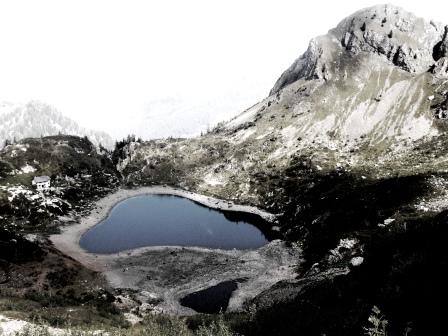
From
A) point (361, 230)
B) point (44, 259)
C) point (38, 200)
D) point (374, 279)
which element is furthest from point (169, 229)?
point (374, 279)

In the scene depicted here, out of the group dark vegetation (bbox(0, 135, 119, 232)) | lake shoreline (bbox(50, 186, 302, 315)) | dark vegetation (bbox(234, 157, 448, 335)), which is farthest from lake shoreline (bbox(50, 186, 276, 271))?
dark vegetation (bbox(234, 157, 448, 335))

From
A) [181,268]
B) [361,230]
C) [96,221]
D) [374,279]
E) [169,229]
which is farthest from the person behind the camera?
[96,221]

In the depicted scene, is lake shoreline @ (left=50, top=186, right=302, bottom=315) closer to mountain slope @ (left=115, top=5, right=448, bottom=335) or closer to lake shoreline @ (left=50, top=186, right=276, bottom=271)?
lake shoreline @ (left=50, top=186, right=276, bottom=271)

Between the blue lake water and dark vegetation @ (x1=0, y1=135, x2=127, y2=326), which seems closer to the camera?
dark vegetation @ (x1=0, y1=135, x2=127, y2=326)

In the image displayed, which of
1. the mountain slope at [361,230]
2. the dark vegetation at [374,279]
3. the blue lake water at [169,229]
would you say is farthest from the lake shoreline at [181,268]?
the dark vegetation at [374,279]

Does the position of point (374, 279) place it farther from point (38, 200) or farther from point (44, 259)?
point (38, 200)

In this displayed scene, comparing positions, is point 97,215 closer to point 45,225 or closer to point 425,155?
point 45,225

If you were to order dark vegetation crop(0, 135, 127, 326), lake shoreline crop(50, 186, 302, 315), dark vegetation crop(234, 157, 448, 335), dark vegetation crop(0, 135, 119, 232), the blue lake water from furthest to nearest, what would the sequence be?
dark vegetation crop(0, 135, 119, 232) < the blue lake water < lake shoreline crop(50, 186, 302, 315) < dark vegetation crop(0, 135, 127, 326) < dark vegetation crop(234, 157, 448, 335)

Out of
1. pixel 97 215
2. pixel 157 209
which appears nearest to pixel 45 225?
pixel 97 215

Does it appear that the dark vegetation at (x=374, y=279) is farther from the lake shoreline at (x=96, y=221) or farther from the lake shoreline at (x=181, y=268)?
the lake shoreline at (x=96, y=221)
